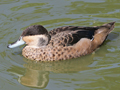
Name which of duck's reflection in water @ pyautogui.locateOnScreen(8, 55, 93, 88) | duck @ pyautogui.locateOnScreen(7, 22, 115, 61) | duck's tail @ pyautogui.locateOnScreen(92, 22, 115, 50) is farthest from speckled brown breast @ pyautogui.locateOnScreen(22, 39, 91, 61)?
duck's tail @ pyautogui.locateOnScreen(92, 22, 115, 50)

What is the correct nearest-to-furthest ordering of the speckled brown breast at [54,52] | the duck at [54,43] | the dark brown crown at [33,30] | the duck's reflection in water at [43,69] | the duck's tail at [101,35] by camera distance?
1. the duck's reflection in water at [43,69]
2. the dark brown crown at [33,30]
3. the duck at [54,43]
4. the speckled brown breast at [54,52]
5. the duck's tail at [101,35]

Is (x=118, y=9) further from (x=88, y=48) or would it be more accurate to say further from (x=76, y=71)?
(x=76, y=71)

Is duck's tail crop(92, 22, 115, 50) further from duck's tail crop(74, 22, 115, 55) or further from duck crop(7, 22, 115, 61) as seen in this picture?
duck crop(7, 22, 115, 61)

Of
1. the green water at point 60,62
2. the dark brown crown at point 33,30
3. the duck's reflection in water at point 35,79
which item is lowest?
the duck's reflection in water at point 35,79

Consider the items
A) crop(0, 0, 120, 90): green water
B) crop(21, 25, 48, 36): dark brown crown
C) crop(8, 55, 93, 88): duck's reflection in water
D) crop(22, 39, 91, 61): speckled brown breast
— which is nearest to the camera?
crop(0, 0, 120, 90): green water

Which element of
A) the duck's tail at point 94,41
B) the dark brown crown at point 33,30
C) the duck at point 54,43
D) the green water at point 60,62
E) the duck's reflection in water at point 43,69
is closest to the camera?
the green water at point 60,62

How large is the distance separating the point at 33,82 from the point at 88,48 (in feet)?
6.82

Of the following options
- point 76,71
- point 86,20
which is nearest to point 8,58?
point 76,71

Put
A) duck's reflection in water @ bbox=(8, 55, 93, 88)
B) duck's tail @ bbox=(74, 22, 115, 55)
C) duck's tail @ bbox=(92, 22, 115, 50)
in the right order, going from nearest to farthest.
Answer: duck's reflection in water @ bbox=(8, 55, 93, 88) < duck's tail @ bbox=(74, 22, 115, 55) < duck's tail @ bbox=(92, 22, 115, 50)

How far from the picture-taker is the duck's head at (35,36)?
7.14 meters

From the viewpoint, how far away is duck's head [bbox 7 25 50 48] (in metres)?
7.14

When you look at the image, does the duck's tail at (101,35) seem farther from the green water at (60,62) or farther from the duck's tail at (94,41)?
the green water at (60,62)

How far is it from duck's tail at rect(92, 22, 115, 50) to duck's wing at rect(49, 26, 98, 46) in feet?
0.57

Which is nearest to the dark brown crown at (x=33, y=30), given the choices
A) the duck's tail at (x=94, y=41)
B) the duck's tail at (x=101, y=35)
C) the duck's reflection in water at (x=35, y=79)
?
the duck's reflection in water at (x=35, y=79)
